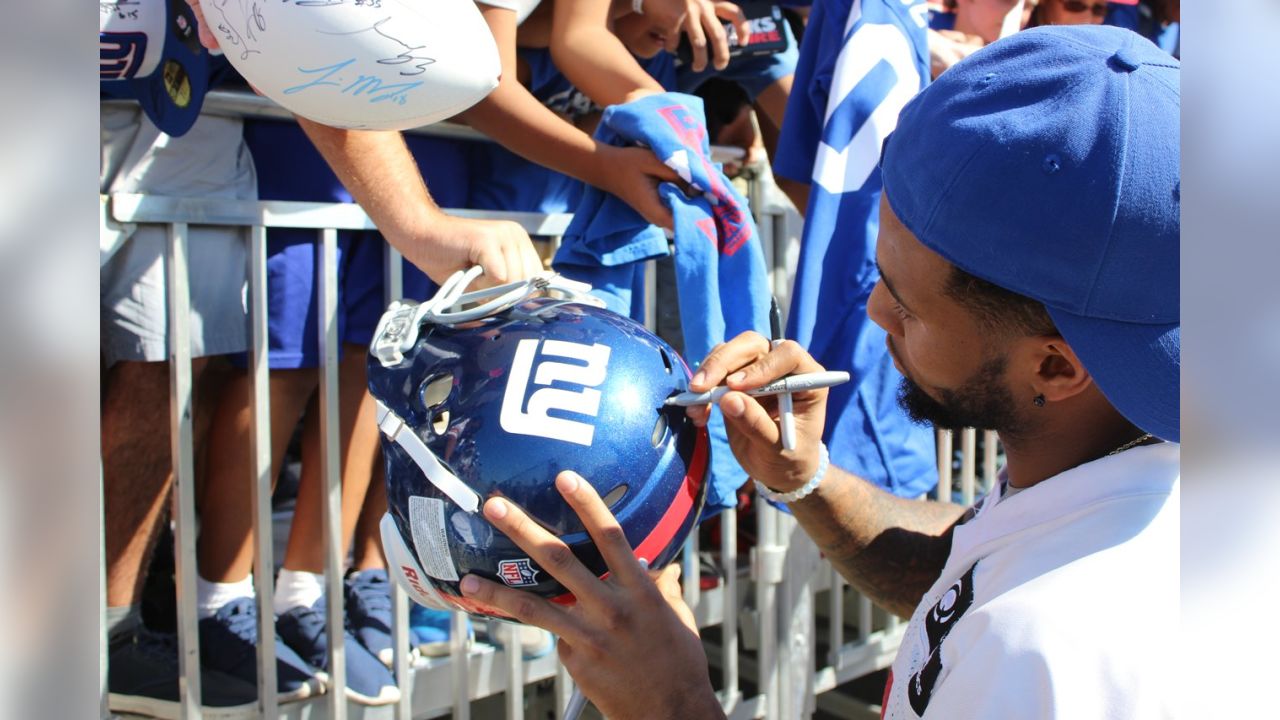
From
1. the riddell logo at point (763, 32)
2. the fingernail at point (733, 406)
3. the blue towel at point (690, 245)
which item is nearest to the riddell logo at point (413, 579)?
the fingernail at point (733, 406)

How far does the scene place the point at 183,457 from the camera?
7.44 ft

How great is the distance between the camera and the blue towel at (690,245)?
227 cm

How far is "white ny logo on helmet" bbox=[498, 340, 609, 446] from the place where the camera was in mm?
1523

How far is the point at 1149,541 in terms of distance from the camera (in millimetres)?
1267

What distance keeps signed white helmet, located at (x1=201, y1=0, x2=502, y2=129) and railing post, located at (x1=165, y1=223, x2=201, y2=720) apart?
743mm

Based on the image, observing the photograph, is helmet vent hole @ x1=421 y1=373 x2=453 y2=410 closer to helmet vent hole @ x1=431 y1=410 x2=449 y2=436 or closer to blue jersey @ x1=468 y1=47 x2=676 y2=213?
helmet vent hole @ x1=431 y1=410 x2=449 y2=436

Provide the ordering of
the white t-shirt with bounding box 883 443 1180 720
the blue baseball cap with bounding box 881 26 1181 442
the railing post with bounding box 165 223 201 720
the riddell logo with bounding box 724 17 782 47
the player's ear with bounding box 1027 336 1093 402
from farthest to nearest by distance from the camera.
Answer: the riddell logo with bounding box 724 17 782 47
the railing post with bounding box 165 223 201 720
the player's ear with bounding box 1027 336 1093 402
the blue baseball cap with bounding box 881 26 1181 442
the white t-shirt with bounding box 883 443 1180 720

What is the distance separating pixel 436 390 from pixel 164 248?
0.97 m

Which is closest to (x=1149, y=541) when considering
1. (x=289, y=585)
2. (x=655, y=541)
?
(x=655, y=541)

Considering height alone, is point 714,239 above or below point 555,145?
below

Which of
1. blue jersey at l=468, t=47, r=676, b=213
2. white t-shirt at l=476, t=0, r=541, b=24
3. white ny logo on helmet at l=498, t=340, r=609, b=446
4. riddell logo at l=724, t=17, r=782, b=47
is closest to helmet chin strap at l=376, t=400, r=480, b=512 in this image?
white ny logo on helmet at l=498, t=340, r=609, b=446
